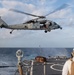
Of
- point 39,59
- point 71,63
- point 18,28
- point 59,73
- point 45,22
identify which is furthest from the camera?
point 45,22

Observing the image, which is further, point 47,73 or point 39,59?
point 39,59

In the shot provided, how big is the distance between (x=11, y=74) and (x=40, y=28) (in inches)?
429

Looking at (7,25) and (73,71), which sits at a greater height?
(7,25)

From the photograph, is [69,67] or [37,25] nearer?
[69,67]

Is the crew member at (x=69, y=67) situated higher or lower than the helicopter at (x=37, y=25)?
lower

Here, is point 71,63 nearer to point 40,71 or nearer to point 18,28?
point 40,71

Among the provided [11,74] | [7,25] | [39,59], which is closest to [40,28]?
[7,25]

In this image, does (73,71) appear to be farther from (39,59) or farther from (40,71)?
(39,59)

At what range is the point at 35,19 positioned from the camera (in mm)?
59125

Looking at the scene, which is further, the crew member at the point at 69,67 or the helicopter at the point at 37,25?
the helicopter at the point at 37,25

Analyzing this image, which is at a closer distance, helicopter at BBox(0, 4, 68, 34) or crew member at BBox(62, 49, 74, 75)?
crew member at BBox(62, 49, 74, 75)

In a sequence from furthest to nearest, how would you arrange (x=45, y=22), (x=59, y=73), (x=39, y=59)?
(x=45, y=22)
(x=39, y=59)
(x=59, y=73)

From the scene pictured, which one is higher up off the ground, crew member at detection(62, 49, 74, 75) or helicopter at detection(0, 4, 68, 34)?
helicopter at detection(0, 4, 68, 34)

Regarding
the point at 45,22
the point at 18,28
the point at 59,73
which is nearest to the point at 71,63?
the point at 59,73
